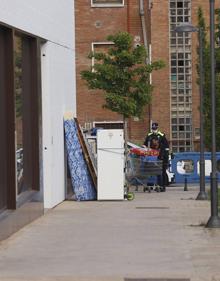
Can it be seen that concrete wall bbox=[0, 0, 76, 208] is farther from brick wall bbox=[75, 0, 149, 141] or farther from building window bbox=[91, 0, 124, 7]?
building window bbox=[91, 0, 124, 7]

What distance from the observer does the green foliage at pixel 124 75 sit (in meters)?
21.4

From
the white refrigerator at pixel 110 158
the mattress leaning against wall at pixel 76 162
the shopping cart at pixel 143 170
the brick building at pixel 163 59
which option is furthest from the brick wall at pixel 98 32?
the white refrigerator at pixel 110 158

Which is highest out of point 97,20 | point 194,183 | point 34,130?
point 97,20

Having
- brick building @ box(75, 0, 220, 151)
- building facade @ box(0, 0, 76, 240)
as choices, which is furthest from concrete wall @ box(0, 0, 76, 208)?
brick building @ box(75, 0, 220, 151)

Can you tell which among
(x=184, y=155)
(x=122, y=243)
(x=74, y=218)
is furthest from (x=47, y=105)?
(x=184, y=155)

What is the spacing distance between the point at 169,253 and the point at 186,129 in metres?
21.4

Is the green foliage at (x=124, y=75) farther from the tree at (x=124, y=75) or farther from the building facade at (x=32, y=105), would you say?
the building facade at (x=32, y=105)

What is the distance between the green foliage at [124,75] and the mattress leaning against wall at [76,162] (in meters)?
3.29

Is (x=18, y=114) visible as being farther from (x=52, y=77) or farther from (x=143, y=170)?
(x=143, y=170)

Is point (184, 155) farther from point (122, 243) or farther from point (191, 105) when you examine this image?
point (122, 243)

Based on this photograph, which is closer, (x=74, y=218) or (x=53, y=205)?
(x=74, y=218)

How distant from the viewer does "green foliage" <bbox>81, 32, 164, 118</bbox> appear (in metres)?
21.4

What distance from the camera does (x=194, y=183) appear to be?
24875 millimetres

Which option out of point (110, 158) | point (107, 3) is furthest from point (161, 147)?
point (107, 3)
